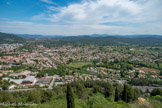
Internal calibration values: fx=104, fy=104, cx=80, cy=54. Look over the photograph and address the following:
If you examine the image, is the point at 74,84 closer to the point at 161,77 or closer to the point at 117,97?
the point at 117,97

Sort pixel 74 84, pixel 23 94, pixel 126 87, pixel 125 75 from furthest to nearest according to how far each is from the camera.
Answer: pixel 125 75
pixel 74 84
pixel 23 94
pixel 126 87

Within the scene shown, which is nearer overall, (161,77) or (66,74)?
(161,77)

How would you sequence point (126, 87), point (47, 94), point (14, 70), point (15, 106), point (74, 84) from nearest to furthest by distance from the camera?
1. point (15, 106)
2. point (126, 87)
3. point (47, 94)
4. point (74, 84)
5. point (14, 70)

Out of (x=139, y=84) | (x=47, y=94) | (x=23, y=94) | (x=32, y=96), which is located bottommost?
(x=139, y=84)

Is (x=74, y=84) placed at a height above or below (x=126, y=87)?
below

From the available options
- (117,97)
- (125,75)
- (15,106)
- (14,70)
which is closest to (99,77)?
(125,75)

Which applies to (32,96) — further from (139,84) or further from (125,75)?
(125,75)

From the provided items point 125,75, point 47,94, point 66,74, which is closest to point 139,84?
point 125,75

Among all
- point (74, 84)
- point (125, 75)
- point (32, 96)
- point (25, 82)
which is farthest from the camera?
point (125, 75)

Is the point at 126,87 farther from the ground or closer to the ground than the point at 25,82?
farther from the ground
